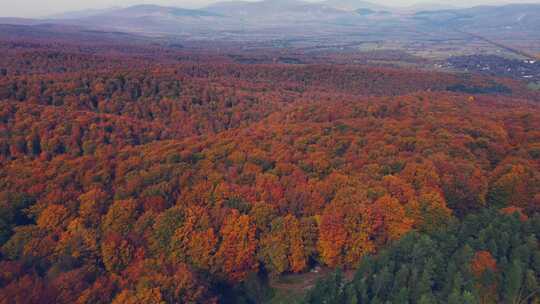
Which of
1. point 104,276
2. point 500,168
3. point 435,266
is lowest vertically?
point 104,276

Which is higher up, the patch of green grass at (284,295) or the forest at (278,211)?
the forest at (278,211)

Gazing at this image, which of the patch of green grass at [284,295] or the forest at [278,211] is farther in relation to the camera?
the patch of green grass at [284,295]

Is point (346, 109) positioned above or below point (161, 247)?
above

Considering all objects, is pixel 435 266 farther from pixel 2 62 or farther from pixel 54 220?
pixel 2 62

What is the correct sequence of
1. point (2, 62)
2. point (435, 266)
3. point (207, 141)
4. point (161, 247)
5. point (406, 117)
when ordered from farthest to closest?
1. point (2, 62)
2. point (406, 117)
3. point (207, 141)
4. point (161, 247)
5. point (435, 266)

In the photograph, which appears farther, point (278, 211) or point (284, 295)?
→ point (278, 211)

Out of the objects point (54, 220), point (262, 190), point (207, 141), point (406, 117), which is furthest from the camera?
point (406, 117)

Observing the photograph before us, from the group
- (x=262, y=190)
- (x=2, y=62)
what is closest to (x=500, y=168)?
(x=262, y=190)

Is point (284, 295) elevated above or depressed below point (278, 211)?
below
